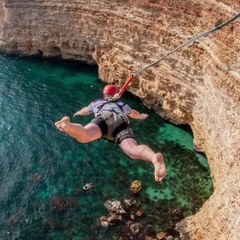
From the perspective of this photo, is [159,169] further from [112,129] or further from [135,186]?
[135,186]

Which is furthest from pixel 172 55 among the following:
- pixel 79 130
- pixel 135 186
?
pixel 79 130

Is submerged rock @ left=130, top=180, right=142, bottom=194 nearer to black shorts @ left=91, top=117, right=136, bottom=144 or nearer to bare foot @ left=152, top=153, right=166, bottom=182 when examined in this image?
black shorts @ left=91, top=117, right=136, bottom=144

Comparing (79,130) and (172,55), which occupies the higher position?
(79,130)

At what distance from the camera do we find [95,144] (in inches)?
1037

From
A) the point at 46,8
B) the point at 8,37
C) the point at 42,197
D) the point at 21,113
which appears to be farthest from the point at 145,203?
the point at 8,37

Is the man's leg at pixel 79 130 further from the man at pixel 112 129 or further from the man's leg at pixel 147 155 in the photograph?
the man's leg at pixel 147 155

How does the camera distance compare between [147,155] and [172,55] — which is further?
[172,55]

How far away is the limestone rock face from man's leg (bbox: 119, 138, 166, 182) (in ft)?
26.4

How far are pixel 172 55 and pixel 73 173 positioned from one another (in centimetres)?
1135

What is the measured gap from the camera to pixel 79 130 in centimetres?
933

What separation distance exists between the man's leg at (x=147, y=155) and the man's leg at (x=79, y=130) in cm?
93

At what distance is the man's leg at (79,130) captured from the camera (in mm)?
8648

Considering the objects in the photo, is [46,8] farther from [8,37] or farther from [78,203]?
[78,203]

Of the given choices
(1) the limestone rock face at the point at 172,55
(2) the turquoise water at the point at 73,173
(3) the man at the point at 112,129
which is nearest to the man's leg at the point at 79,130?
(3) the man at the point at 112,129
